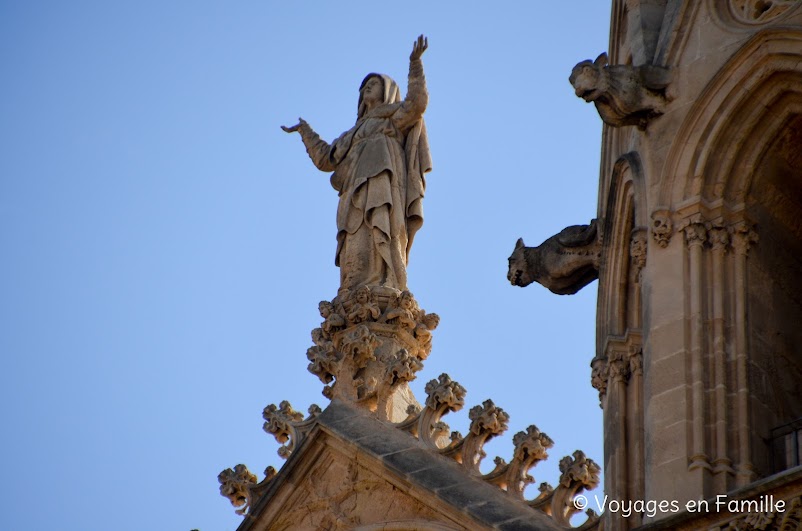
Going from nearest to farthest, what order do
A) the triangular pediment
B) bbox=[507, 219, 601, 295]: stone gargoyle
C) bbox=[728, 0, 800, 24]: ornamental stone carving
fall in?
bbox=[728, 0, 800, 24]: ornamental stone carving
the triangular pediment
bbox=[507, 219, 601, 295]: stone gargoyle

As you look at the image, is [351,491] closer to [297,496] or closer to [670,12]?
[297,496]

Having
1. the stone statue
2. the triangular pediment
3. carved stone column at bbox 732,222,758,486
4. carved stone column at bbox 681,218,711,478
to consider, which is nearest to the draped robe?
the stone statue

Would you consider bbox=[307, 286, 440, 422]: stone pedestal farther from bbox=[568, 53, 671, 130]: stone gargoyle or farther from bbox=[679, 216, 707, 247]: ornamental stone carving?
bbox=[679, 216, 707, 247]: ornamental stone carving

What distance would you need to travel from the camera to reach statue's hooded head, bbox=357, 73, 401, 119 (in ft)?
96.3

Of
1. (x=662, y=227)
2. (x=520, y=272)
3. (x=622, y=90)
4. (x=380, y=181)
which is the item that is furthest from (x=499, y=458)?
(x=380, y=181)

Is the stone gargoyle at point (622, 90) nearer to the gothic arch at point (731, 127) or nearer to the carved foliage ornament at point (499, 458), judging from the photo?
the gothic arch at point (731, 127)

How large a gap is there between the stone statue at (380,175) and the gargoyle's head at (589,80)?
134 inches

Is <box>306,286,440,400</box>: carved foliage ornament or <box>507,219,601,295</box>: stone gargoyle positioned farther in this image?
<box>306,286,440,400</box>: carved foliage ornament

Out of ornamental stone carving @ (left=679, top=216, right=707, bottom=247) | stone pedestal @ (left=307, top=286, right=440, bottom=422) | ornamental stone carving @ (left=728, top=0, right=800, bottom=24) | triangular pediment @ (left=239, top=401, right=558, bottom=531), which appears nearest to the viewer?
ornamental stone carving @ (left=679, top=216, right=707, bottom=247)

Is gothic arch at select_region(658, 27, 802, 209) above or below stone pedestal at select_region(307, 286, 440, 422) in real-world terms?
above

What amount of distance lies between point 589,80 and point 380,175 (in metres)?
3.84

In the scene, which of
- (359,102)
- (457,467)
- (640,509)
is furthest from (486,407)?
(359,102)

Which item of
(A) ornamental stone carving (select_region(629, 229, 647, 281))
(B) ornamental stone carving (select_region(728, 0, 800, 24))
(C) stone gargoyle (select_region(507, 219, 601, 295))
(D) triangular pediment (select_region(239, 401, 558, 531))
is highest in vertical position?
(B) ornamental stone carving (select_region(728, 0, 800, 24))

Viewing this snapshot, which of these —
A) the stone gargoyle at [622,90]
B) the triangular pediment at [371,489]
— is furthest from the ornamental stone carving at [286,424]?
the stone gargoyle at [622,90]
